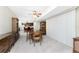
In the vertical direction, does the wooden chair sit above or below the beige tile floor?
above

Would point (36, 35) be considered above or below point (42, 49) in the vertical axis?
above

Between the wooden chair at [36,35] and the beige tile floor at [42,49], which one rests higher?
the wooden chair at [36,35]

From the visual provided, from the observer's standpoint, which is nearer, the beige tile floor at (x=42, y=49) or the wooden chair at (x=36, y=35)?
the beige tile floor at (x=42, y=49)

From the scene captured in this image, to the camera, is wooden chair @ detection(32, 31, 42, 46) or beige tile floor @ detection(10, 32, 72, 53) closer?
beige tile floor @ detection(10, 32, 72, 53)

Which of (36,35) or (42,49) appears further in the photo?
(36,35)
